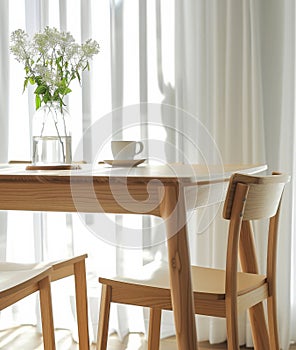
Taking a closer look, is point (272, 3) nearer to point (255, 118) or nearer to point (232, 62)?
point (232, 62)

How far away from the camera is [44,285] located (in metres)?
1.87

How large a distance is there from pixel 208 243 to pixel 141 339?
54cm

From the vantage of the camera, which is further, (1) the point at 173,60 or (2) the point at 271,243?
(1) the point at 173,60

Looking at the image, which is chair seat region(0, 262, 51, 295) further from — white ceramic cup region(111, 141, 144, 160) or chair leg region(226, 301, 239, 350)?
chair leg region(226, 301, 239, 350)

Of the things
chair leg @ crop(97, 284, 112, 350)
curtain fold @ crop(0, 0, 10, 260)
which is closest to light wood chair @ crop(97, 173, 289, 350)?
chair leg @ crop(97, 284, 112, 350)

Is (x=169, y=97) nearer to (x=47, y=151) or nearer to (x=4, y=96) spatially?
(x=4, y=96)

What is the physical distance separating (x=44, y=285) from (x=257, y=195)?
0.66 metres

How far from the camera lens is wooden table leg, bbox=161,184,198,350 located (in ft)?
5.09

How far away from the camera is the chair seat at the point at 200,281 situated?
1.81 m

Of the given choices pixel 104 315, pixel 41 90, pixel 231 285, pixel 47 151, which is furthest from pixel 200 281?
pixel 41 90

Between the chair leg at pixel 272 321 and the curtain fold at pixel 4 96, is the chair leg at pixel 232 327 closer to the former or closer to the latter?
the chair leg at pixel 272 321

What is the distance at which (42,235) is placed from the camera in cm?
320

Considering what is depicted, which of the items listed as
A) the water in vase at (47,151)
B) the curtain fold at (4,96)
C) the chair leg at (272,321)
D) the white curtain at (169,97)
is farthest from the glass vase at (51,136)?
the curtain fold at (4,96)

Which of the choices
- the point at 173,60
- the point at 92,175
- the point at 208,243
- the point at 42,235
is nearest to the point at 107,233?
the point at 42,235
